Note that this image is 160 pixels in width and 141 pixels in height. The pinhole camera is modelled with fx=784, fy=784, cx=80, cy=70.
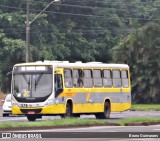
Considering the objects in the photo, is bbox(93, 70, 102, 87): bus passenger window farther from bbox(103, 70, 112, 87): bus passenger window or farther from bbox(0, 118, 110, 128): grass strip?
bbox(0, 118, 110, 128): grass strip

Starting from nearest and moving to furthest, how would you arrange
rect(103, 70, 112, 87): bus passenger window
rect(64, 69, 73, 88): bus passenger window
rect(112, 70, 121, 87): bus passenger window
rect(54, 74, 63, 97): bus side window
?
1. rect(54, 74, 63, 97): bus side window
2. rect(64, 69, 73, 88): bus passenger window
3. rect(103, 70, 112, 87): bus passenger window
4. rect(112, 70, 121, 87): bus passenger window

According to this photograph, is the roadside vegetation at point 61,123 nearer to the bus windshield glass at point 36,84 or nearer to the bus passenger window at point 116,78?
the bus windshield glass at point 36,84

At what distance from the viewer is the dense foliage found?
69250 millimetres

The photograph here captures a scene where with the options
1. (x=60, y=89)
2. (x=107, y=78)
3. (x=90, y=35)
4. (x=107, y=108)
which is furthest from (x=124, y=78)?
(x=90, y=35)

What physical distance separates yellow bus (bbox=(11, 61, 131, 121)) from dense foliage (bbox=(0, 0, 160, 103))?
2533cm

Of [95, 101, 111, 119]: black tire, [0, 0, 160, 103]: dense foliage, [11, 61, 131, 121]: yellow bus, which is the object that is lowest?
[95, 101, 111, 119]: black tire

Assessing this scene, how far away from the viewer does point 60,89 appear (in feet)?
131

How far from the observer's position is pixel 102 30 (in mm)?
82812

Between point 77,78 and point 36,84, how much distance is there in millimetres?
2800

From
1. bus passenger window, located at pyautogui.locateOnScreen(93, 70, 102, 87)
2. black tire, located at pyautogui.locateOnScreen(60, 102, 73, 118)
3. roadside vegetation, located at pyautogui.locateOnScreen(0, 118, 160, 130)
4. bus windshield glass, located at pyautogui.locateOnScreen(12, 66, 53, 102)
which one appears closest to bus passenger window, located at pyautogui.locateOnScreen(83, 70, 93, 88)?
bus passenger window, located at pyautogui.locateOnScreen(93, 70, 102, 87)

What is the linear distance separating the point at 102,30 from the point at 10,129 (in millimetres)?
53296

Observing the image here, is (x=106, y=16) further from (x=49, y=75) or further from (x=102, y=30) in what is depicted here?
(x=49, y=75)

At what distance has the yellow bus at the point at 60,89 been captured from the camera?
129 ft

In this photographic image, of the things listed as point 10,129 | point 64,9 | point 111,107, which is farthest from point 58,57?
point 10,129
